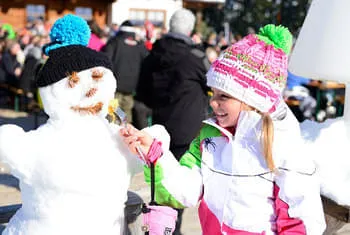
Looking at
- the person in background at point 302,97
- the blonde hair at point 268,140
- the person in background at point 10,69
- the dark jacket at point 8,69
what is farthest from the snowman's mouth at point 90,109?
the dark jacket at point 8,69

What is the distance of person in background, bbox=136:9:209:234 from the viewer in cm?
398

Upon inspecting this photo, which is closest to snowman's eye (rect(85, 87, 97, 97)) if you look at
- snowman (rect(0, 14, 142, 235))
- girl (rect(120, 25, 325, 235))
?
snowman (rect(0, 14, 142, 235))

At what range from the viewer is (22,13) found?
1906 cm

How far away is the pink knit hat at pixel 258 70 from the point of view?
6.33 feet

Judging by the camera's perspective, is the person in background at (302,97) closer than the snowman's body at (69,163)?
No

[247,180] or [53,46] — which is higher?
[53,46]

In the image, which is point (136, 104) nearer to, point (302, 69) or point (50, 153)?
point (302, 69)

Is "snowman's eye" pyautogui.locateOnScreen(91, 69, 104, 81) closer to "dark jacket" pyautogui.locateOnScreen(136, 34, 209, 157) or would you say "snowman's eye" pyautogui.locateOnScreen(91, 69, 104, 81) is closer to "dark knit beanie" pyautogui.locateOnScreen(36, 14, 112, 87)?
"dark knit beanie" pyautogui.locateOnScreen(36, 14, 112, 87)

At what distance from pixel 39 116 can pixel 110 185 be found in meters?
6.87

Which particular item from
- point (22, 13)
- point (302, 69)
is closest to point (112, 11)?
point (22, 13)

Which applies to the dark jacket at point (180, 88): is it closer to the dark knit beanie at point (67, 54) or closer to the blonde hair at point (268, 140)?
the dark knit beanie at point (67, 54)

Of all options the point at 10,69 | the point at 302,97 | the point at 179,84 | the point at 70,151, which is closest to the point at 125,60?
the point at 179,84

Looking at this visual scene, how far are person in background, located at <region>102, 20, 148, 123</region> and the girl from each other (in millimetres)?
4302

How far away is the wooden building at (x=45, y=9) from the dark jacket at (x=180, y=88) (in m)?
15.5
